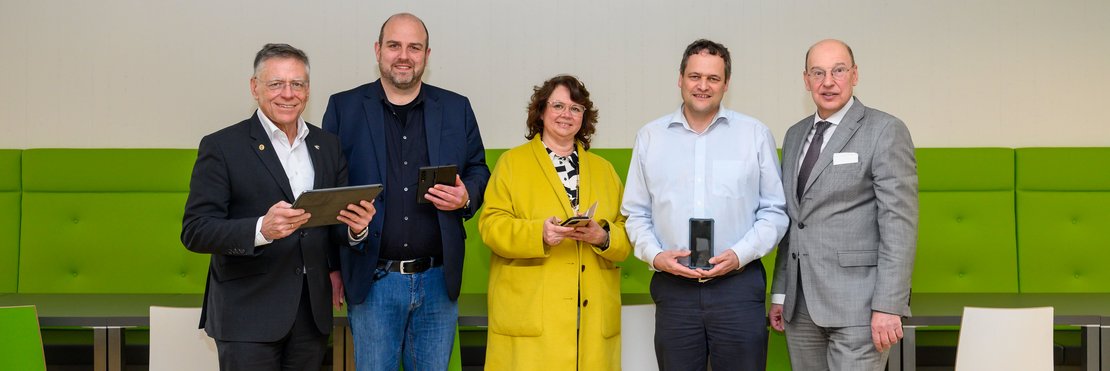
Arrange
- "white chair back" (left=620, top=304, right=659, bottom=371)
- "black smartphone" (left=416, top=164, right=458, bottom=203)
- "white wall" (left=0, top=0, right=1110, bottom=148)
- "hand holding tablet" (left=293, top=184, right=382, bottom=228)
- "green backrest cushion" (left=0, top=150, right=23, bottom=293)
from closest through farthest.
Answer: "hand holding tablet" (left=293, top=184, right=382, bottom=228) < "black smartphone" (left=416, top=164, right=458, bottom=203) < "white chair back" (left=620, top=304, right=659, bottom=371) < "green backrest cushion" (left=0, top=150, right=23, bottom=293) < "white wall" (left=0, top=0, right=1110, bottom=148)

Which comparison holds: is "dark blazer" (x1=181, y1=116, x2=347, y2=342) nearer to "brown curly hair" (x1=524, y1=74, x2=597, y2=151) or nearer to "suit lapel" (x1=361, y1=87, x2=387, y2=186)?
"suit lapel" (x1=361, y1=87, x2=387, y2=186)

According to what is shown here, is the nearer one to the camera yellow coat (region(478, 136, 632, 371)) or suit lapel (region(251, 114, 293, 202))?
suit lapel (region(251, 114, 293, 202))

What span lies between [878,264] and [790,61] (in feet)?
6.93

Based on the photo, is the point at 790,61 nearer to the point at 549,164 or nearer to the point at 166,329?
the point at 549,164

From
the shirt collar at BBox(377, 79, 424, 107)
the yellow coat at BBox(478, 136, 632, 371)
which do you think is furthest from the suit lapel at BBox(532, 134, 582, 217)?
the shirt collar at BBox(377, 79, 424, 107)

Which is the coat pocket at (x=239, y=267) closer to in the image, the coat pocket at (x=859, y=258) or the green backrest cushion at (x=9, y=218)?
the coat pocket at (x=859, y=258)

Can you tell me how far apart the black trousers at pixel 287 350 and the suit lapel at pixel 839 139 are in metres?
1.60

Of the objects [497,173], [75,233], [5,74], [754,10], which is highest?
[754,10]

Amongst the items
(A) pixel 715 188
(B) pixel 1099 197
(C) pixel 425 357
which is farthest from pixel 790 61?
(C) pixel 425 357

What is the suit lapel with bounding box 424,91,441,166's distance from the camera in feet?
10.4

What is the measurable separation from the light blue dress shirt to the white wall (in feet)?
5.37

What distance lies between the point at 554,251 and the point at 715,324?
0.60 metres

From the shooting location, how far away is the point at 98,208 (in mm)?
4414

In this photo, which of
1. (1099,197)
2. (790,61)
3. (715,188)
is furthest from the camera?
(790,61)
